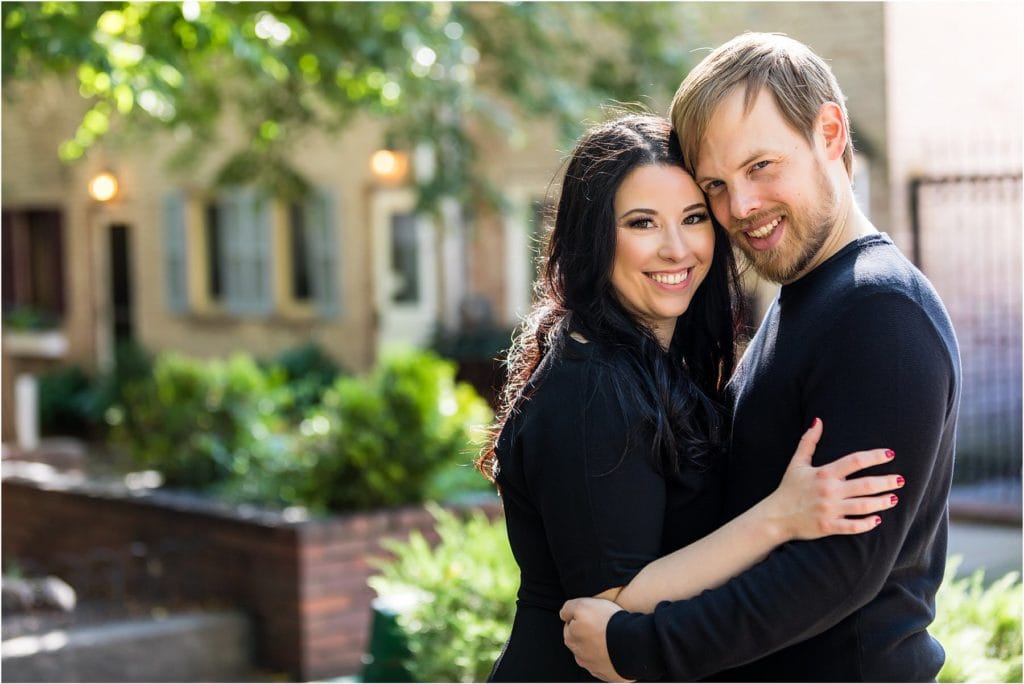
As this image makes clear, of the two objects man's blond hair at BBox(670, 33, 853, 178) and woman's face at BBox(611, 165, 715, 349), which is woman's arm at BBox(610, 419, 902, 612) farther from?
man's blond hair at BBox(670, 33, 853, 178)

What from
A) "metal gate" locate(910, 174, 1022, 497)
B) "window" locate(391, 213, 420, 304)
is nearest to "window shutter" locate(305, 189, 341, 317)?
"window" locate(391, 213, 420, 304)

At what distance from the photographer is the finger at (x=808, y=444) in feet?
7.23

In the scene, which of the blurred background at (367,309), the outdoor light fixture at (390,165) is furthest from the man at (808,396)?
the outdoor light fixture at (390,165)

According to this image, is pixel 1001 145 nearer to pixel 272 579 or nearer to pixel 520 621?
pixel 272 579

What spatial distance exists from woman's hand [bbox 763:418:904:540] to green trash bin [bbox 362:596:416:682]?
255 cm

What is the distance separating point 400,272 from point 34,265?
7909 millimetres

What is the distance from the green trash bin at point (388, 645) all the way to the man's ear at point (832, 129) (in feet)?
→ 8.71

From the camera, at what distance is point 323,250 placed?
610 inches

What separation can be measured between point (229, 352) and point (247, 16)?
33.9 ft

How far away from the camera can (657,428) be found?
228 cm

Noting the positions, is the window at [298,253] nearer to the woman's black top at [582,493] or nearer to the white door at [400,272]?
the white door at [400,272]

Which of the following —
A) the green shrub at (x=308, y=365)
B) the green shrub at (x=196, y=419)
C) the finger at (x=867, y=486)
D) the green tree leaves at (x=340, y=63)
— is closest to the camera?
the finger at (x=867, y=486)

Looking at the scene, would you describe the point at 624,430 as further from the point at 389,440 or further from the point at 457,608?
the point at 389,440

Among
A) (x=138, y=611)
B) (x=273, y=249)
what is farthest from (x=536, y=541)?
(x=273, y=249)
